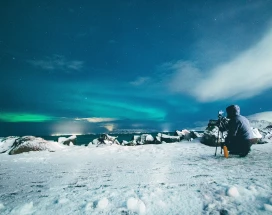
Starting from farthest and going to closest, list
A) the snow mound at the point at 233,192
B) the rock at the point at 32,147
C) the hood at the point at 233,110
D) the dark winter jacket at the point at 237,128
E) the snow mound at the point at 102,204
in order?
the rock at the point at 32,147 < the hood at the point at 233,110 < the dark winter jacket at the point at 237,128 < the snow mound at the point at 233,192 < the snow mound at the point at 102,204

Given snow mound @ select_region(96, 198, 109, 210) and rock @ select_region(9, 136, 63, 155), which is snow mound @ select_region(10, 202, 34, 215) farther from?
rock @ select_region(9, 136, 63, 155)

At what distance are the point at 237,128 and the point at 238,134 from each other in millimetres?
277

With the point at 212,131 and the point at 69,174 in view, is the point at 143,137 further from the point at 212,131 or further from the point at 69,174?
the point at 69,174

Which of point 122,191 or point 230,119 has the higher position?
point 230,119

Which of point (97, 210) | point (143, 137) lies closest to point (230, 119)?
point (97, 210)

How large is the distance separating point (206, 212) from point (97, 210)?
151cm

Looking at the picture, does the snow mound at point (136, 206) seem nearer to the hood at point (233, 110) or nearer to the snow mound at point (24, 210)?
the snow mound at point (24, 210)

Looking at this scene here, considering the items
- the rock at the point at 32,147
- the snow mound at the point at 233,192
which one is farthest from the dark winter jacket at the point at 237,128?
the rock at the point at 32,147

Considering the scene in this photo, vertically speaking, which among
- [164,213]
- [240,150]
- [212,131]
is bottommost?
[164,213]

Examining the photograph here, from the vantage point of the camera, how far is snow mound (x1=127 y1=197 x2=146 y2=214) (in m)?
2.39

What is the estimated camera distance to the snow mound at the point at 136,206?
239 cm

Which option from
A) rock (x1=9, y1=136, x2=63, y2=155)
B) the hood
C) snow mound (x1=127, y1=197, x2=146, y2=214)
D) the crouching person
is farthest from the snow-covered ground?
rock (x1=9, y1=136, x2=63, y2=155)

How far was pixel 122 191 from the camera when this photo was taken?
3.15 metres

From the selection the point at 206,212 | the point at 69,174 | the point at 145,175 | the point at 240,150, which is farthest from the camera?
the point at 240,150
